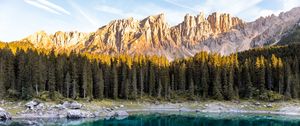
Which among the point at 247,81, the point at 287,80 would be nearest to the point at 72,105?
the point at 247,81

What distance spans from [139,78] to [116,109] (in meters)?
27.3

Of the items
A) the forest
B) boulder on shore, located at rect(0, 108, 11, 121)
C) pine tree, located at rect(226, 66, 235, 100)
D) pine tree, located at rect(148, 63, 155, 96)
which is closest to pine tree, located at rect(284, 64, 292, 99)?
the forest

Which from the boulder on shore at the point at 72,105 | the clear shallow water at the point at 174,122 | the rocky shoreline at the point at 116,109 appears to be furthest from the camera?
the boulder on shore at the point at 72,105

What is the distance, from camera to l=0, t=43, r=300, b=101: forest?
96688 mm

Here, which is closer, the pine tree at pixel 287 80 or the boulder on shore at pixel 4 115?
the boulder on shore at pixel 4 115

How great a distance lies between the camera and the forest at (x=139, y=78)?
96.7 meters

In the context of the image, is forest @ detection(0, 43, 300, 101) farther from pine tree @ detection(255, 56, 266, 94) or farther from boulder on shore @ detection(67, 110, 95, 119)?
boulder on shore @ detection(67, 110, 95, 119)

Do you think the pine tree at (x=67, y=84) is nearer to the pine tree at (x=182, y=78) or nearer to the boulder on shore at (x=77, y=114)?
the boulder on shore at (x=77, y=114)

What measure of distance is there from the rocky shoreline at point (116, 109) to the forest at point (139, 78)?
656 centimetres

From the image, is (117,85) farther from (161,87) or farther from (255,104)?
(255,104)

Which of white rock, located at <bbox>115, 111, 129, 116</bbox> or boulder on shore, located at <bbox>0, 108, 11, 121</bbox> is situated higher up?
boulder on shore, located at <bbox>0, 108, 11, 121</bbox>

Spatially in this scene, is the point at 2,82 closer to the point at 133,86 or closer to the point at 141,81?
the point at 133,86

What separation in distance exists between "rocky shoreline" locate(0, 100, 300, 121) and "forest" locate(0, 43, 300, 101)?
6.56 metres

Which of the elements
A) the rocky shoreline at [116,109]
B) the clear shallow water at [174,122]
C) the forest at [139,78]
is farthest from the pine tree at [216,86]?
the clear shallow water at [174,122]
